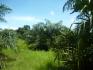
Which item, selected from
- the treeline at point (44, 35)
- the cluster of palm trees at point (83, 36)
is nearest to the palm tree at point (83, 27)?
the cluster of palm trees at point (83, 36)

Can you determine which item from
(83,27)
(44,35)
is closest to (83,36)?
(83,27)

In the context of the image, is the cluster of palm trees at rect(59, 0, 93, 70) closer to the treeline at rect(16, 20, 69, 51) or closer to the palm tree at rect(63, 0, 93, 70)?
the palm tree at rect(63, 0, 93, 70)

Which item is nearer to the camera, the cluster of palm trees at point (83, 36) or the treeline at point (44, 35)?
the cluster of palm trees at point (83, 36)

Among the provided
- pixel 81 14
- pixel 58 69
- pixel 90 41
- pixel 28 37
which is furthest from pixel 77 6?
pixel 28 37

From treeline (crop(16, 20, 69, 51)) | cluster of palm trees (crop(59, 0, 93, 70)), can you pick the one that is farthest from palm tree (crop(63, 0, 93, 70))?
treeline (crop(16, 20, 69, 51))

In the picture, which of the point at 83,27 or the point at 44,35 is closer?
the point at 83,27

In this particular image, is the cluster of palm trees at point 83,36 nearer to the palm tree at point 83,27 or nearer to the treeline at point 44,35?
the palm tree at point 83,27

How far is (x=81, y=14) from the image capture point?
489 inches

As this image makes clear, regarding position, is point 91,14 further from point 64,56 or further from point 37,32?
point 37,32

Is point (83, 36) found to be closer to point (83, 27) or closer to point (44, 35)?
point (83, 27)

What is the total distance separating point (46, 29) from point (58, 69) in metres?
16.0

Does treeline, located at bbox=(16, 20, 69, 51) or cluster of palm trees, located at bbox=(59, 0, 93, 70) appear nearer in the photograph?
cluster of palm trees, located at bbox=(59, 0, 93, 70)

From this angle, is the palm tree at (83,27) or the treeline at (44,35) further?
the treeline at (44,35)

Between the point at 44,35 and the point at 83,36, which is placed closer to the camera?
the point at 83,36
